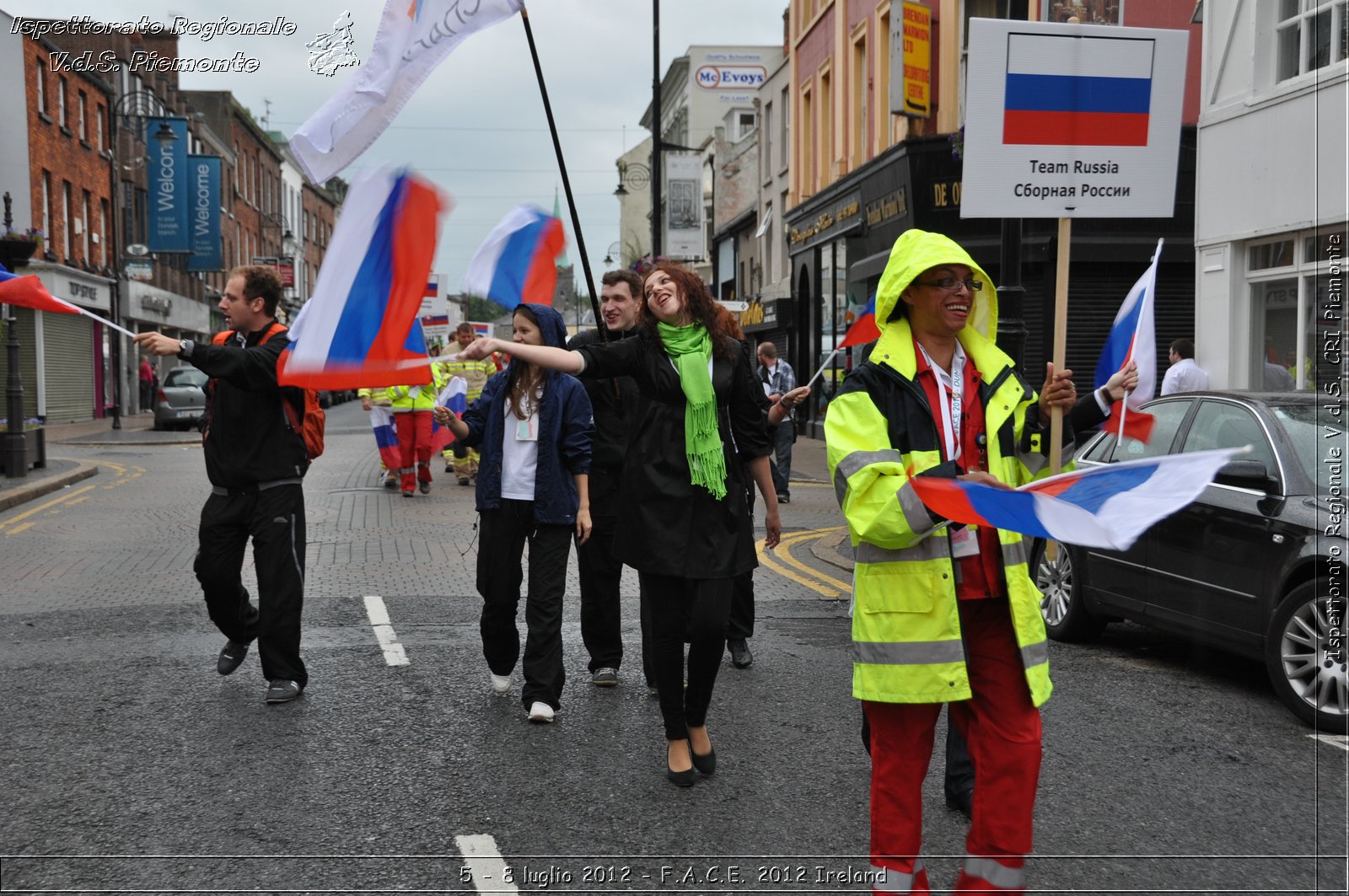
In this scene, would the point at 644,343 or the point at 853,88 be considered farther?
the point at 853,88

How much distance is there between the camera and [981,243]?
20938 mm

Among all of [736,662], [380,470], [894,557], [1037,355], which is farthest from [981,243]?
[894,557]

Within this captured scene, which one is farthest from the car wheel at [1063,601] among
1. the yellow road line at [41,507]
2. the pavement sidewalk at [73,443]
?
the pavement sidewalk at [73,443]

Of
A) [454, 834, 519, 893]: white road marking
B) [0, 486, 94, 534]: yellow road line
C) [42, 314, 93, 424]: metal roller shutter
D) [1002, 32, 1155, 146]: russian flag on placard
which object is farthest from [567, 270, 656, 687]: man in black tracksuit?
[42, 314, 93, 424]: metal roller shutter

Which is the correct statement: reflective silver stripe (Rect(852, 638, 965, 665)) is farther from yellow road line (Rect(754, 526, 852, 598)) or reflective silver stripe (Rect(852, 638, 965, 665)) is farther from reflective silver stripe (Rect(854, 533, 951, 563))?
yellow road line (Rect(754, 526, 852, 598))

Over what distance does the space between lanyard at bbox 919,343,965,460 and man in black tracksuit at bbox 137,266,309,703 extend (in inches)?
134

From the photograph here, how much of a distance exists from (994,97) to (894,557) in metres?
4.03

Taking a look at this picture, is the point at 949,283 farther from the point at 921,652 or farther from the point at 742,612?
the point at 742,612

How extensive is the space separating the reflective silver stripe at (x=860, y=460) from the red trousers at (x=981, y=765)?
18.2 inches

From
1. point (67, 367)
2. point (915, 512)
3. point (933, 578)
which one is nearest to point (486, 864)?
point (933, 578)

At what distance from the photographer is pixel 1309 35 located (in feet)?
44.3

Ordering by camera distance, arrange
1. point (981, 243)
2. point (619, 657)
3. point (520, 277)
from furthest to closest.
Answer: point (981, 243), point (619, 657), point (520, 277)

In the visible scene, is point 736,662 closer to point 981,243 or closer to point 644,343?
point 644,343

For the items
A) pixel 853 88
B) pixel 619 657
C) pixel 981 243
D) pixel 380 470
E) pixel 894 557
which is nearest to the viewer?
pixel 894 557
